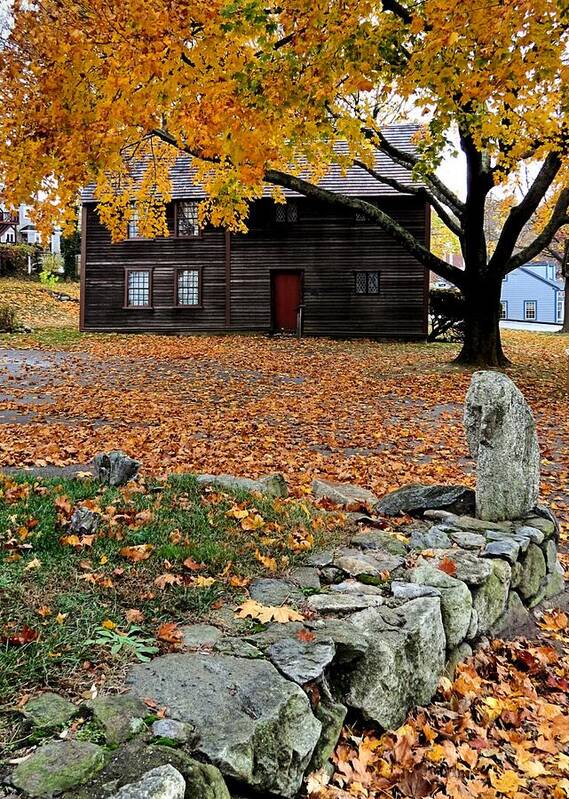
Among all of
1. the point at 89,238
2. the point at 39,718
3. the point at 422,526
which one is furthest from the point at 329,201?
the point at 89,238

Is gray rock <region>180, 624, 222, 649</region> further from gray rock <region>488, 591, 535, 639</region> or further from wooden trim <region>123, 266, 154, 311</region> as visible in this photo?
wooden trim <region>123, 266, 154, 311</region>

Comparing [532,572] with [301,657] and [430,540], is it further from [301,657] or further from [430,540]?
[301,657]

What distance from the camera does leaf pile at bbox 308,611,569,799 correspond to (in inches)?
126

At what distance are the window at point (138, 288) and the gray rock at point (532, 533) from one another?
26692mm

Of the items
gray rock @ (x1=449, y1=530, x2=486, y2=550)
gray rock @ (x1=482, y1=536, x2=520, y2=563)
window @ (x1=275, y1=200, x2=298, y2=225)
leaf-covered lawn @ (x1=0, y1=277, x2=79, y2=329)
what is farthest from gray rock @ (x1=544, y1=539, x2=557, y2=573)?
leaf-covered lawn @ (x1=0, y1=277, x2=79, y2=329)

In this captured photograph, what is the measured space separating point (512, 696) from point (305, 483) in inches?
133

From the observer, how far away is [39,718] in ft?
8.82

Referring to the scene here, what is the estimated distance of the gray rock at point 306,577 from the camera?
4264 mm

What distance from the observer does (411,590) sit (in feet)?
13.9

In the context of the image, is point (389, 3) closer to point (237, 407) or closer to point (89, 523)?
point (237, 407)

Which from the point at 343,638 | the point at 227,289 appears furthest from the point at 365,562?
the point at 227,289

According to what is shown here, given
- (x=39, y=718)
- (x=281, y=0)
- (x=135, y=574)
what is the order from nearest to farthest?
(x=39, y=718)
(x=135, y=574)
(x=281, y=0)

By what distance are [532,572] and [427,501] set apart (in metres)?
1.09

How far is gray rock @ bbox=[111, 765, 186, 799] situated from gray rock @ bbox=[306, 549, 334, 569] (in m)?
2.32
